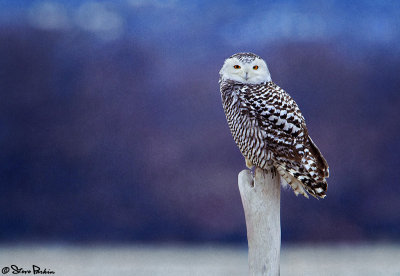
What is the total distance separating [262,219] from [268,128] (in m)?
0.39

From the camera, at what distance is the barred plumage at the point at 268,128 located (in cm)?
219

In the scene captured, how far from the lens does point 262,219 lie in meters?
2.22

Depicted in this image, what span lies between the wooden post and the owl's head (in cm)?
39

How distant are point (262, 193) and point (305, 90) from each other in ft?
4.02

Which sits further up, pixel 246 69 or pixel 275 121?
pixel 246 69

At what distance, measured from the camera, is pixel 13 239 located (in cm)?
329

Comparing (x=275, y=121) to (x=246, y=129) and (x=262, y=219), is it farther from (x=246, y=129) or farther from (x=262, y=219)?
(x=262, y=219)

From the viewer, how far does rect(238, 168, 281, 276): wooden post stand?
7.30ft
